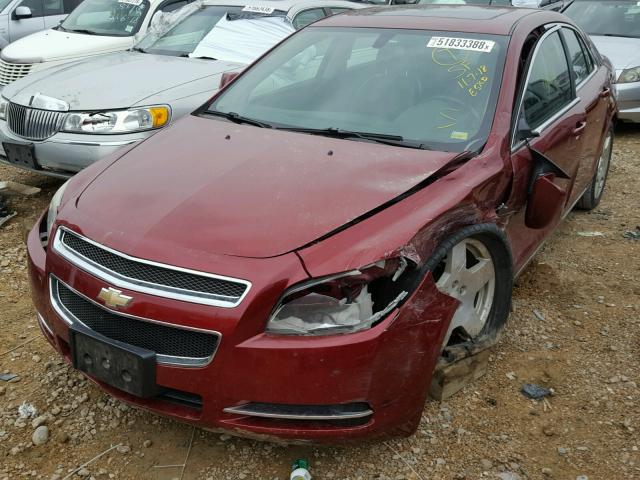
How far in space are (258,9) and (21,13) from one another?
14.7 ft

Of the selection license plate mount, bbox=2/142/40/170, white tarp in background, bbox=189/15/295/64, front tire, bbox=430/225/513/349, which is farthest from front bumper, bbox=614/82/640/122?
license plate mount, bbox=2/142/40/170

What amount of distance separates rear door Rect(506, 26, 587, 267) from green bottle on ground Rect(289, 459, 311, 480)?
143 centimetres

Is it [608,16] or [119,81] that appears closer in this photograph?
[119,81]

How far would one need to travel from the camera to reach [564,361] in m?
3.21

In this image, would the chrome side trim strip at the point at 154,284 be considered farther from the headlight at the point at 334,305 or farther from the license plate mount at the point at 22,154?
the license plate mount at the point at 22,154

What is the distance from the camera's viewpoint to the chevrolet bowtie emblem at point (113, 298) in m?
2.21

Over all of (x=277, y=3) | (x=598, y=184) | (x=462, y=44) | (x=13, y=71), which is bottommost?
(x=598, y=184)

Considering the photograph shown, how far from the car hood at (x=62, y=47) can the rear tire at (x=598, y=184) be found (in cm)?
475

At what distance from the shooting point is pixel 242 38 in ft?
19.5

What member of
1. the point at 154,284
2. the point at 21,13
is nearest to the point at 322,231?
the point at 154,284

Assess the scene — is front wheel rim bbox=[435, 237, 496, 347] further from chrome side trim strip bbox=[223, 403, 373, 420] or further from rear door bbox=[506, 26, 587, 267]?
chrome side trim strip bbox=[223, 403, 373, 420]

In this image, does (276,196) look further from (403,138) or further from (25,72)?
(25,72)

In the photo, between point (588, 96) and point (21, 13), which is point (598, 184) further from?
point (21, 13)

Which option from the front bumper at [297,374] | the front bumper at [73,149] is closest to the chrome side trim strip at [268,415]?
the front bumper at [297,374]
